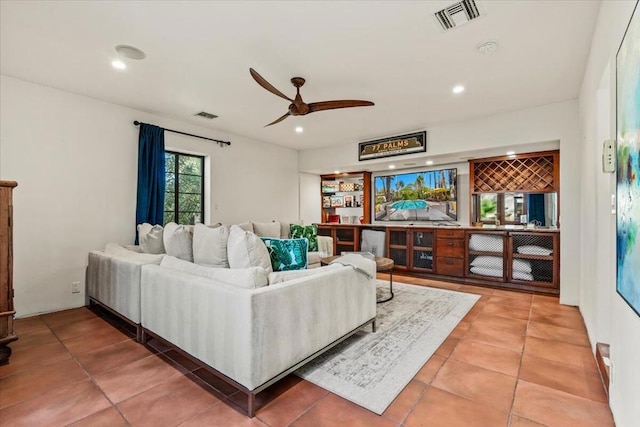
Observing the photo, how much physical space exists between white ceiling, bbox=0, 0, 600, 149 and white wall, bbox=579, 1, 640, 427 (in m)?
0.38

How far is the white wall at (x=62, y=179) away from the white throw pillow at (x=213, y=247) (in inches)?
75.9

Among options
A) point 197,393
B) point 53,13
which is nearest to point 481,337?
point 197,393

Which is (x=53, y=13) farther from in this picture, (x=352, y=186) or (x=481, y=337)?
(x=352, y=186)

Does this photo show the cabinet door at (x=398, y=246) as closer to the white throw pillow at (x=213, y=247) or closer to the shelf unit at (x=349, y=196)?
the shelf unit at (x=349, y=196)

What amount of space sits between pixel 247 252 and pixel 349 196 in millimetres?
4916

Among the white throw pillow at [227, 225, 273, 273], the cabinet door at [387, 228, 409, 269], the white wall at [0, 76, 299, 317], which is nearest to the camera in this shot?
the white throw pillow at [227, 225, 273, 273]

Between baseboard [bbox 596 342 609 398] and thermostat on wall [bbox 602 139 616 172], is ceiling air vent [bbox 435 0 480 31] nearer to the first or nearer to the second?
thermostat on wall [bbox 602 139 616 172]

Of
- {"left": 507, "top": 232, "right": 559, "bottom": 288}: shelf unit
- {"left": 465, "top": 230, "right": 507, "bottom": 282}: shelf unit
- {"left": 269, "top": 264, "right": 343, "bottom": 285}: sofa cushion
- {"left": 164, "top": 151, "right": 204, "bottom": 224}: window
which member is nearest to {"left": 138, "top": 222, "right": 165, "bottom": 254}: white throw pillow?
{"left": 164, "top": 151, "right": 204, "bottom": 224}: window

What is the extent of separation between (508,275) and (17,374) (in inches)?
216

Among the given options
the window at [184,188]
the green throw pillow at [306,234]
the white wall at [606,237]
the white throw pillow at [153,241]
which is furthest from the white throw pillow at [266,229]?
the white wall at [606,237]

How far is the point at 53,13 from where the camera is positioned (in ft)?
7.20

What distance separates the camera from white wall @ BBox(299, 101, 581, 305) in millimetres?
3756

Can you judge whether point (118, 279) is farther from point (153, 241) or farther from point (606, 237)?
point (606, 237)

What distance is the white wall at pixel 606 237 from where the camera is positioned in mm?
1348
